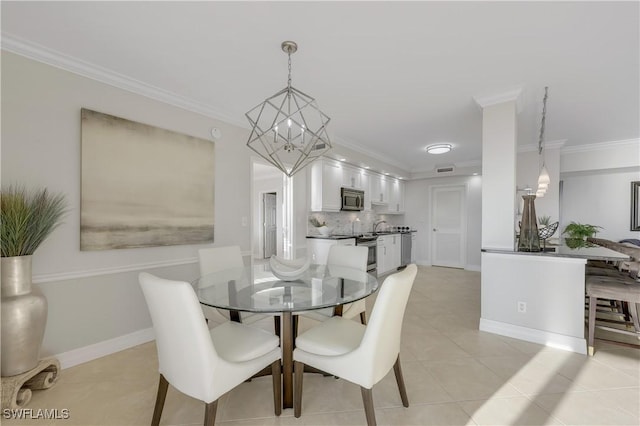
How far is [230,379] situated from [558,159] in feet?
19.4

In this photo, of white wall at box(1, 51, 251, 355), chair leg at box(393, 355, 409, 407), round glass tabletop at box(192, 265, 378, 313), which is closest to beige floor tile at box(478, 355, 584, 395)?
chair leg at box(393, 355, 409, 407)

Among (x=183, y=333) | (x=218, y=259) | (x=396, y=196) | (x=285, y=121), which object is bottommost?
(x=183, y=333)

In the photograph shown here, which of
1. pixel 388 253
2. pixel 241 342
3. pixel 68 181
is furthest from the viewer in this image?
pixel 388 253

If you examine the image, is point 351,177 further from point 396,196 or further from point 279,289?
point 279,289

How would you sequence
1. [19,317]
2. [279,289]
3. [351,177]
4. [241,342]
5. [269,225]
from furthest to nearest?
[269,225] < [351,177] < [279,289] < [19,317] < [241,342]

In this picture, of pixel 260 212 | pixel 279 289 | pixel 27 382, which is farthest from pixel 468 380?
pixel 260 212

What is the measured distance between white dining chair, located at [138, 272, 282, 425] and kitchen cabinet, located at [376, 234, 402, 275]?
439 centimetres

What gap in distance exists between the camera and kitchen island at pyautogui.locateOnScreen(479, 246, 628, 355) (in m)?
2.55

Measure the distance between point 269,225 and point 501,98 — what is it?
6169 millimetres

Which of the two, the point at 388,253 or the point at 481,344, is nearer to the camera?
the point at 481,344

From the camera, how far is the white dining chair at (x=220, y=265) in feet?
7.48

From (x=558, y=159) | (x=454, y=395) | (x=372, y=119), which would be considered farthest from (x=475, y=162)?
(x=454, y=395)

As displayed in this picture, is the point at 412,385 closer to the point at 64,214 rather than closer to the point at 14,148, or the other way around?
the point at 64,214

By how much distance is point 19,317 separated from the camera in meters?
1.80
